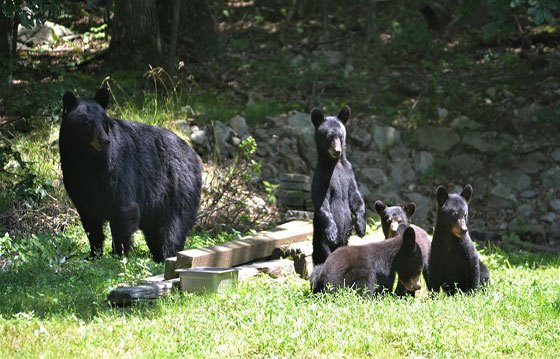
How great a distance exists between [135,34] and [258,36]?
3853 mm

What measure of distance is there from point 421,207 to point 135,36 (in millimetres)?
6200

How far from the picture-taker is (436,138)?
1414 centimetres

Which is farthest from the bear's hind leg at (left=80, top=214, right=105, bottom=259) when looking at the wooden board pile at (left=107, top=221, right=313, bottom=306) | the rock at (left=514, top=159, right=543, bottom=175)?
the rock at (left=514, top=159, right=543, bottom=175)

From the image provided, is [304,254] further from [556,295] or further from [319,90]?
[319,90]

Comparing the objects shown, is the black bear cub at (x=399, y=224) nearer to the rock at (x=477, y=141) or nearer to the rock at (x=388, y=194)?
the rock at (x=388, y=194)

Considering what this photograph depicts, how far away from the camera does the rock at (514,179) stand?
13.3 metres

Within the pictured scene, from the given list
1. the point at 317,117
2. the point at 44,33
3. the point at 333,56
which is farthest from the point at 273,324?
the point at 44,33

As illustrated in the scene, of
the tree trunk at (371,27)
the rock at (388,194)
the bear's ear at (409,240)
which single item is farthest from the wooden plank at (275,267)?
the tree trunk at (371,27)

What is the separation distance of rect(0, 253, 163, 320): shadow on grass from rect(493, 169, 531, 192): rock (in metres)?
7.56

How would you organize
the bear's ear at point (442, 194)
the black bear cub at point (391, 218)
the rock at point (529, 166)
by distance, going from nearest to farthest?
the bear's ear at point (442, 194)
the black bear cub at point (391, 218)
the rock at point (529, 166)

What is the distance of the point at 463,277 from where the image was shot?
7.06 meters

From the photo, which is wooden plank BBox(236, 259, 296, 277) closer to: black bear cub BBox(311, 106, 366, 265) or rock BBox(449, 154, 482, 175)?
black bear cub BBox(311, 106, 366, 265)

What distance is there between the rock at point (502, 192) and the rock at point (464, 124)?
1406 millimetres

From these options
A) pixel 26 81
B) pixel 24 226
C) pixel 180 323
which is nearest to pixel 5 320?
pixel 180 323
